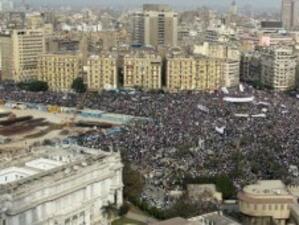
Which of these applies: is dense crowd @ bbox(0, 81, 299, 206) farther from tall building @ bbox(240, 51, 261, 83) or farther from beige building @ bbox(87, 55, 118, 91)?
tall building @ bbox(240, 51, 261, 83)

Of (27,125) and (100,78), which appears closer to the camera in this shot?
(27,125)

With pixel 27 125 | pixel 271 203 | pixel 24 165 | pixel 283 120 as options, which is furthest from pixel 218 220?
pixel 27 125

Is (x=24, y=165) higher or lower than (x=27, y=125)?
higher

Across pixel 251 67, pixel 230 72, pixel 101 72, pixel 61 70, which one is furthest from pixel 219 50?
pixel 61 70

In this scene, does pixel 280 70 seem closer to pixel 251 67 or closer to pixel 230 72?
pixel 230 72

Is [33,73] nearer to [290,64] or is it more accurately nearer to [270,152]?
[290,64]

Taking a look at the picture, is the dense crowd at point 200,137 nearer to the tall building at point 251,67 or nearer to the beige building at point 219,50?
the tall building at point 251,67

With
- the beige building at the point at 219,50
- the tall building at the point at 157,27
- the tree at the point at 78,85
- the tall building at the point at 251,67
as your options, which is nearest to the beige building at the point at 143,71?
the tree at the point at 78,85
